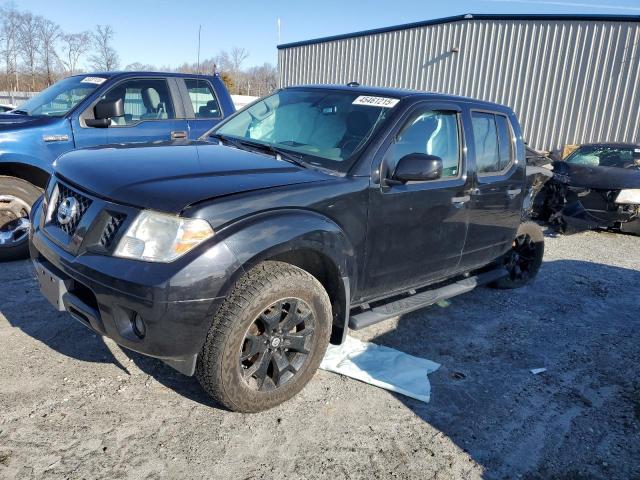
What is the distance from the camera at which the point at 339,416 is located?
3010 millimetres

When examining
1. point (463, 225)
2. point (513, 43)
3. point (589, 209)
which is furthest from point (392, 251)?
point (513, 43)

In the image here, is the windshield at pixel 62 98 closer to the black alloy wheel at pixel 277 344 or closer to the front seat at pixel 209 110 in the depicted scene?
the front seat at pixel 209 110

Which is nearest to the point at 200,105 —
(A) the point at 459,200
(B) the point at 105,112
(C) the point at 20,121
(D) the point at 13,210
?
(B) the point at 105,112

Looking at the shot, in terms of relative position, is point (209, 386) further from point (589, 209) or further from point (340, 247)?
point (589, 209)

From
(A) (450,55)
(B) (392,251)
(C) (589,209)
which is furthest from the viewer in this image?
(A) (450,55)

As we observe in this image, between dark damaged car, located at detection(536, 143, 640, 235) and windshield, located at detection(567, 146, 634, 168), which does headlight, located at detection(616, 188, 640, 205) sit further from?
windshield, located at detection(567, 146, 634, 168)

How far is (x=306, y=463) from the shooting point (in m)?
2.60

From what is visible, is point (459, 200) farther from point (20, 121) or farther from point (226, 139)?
point (20, 121)

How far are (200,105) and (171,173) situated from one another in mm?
3834

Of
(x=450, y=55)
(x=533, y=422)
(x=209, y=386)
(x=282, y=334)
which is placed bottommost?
(x=533, y=422)

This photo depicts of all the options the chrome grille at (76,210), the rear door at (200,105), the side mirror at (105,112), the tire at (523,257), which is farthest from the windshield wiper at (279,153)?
the tire at (523,257)

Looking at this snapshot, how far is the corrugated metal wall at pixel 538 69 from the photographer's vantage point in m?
14.7

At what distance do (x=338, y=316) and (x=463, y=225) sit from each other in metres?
1.44

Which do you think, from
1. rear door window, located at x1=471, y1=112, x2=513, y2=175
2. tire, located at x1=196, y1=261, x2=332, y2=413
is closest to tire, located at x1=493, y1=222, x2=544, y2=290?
rear door window, located at x1=471, y1=112, x2=513, y2=175
